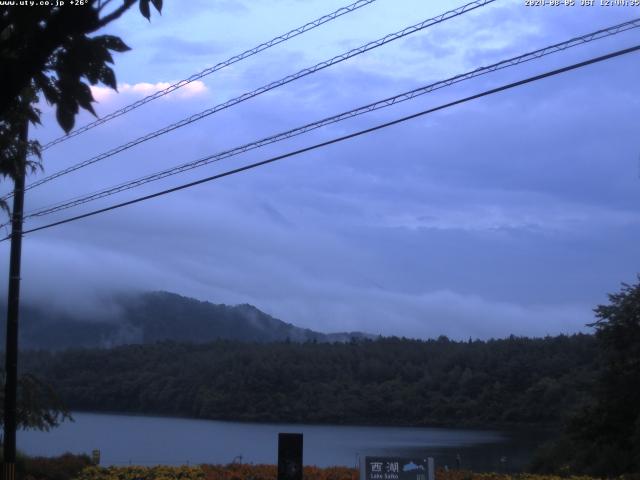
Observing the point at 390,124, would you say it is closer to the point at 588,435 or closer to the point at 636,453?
the point at 636,453

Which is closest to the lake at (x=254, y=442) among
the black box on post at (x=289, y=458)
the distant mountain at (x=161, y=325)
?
the black box on post at (x=289, y=458)

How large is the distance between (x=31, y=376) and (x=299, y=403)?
65.5 feet

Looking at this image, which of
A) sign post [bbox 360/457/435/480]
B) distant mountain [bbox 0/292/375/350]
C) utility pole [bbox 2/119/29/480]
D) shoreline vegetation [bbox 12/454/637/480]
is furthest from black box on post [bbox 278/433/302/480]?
distant mountain [bbox 0/292/375/350]

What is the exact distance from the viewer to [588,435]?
81.5 ft

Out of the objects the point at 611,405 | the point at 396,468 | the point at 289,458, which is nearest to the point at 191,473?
the point at 289,458

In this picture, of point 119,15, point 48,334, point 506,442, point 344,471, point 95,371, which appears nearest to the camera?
point 119,15

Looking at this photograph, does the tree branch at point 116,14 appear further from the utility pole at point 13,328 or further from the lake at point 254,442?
the lake at point 254,442

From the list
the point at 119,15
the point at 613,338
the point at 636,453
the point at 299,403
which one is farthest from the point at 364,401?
the point at 119,15

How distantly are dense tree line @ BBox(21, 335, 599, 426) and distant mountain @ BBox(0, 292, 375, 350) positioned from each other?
5214 centimetres

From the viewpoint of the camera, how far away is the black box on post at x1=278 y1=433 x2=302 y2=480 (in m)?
12.4

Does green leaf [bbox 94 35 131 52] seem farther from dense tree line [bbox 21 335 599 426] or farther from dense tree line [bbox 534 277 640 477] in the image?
dense tree line [bbox 21 335 599 426]

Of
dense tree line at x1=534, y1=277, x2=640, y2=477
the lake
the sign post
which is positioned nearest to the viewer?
the sign post

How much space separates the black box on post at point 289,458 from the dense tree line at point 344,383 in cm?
2368

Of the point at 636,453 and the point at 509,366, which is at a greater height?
the point at 509,366
